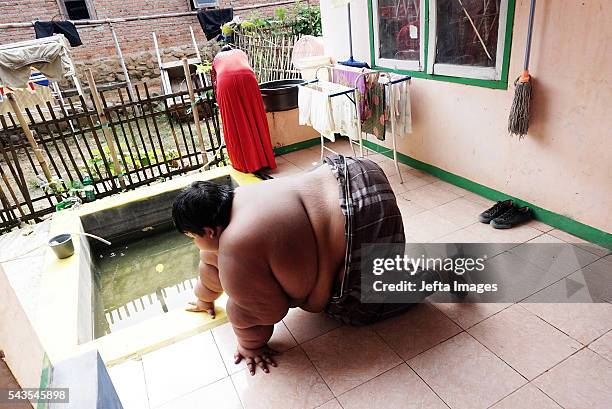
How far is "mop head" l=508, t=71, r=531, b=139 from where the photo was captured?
274 centimetres

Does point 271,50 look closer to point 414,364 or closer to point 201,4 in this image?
point 201,4

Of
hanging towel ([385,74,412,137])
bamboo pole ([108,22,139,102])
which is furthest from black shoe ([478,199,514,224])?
bamboo pole ([108,22,139,102])

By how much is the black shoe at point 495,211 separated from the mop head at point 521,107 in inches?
22.9

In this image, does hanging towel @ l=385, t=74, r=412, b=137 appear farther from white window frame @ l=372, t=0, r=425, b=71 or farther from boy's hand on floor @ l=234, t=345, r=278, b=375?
boy's hand on floor @ l=234, t=345, r=278, b=375

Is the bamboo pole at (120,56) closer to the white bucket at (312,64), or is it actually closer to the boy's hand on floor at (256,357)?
the white bucket at (312,64)

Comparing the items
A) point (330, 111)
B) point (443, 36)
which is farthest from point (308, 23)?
point (443, 36)

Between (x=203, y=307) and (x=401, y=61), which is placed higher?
(x=401, y=61)

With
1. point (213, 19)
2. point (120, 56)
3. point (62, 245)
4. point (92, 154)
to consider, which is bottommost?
point (62, 245)

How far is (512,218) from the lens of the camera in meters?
3.03

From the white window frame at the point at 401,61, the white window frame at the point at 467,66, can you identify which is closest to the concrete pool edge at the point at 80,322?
the white window frame at the point at 467,66

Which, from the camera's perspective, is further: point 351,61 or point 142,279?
point 351,61

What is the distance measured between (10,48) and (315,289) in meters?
6.45

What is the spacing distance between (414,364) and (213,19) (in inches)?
367

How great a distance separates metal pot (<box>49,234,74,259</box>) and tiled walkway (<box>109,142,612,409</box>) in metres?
1.47
